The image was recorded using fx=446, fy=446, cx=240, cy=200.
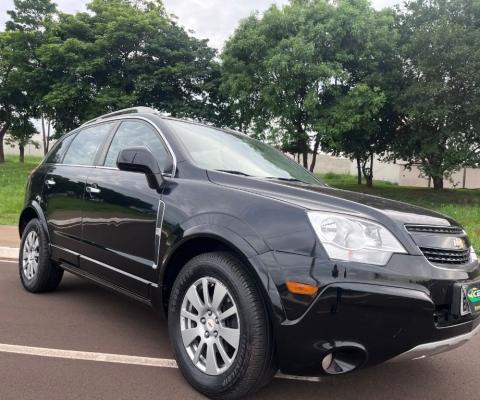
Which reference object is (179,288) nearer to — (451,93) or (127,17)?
(451,93)

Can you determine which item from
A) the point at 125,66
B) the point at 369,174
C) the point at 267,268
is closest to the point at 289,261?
the point at 267,268

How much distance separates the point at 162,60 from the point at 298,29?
26.9ft

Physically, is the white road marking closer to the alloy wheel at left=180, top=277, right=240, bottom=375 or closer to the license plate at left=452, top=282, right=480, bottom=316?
the alloy wheel at left=180, top=277, right=240, bottom=375

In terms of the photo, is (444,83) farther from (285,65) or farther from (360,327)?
(360,327)

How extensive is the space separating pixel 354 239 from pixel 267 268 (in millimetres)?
469

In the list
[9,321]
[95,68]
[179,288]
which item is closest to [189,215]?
[179,288]

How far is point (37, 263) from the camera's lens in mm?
4551

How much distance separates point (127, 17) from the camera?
2280 cm

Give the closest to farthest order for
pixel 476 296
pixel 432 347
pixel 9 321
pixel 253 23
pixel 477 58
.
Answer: pixel 432 347, pixel 476 296, pixel 9 321, pixel 477 58, pixel 253 23

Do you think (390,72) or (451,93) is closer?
(451,93)

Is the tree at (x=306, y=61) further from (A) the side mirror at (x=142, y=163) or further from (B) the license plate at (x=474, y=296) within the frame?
(B) the license plate at (x=474, y=296)

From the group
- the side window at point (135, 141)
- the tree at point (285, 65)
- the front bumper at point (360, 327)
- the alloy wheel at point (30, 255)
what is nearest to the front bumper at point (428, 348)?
the front bumper at point (360, 327)

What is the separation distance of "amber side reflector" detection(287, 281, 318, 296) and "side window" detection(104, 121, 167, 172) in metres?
1.42

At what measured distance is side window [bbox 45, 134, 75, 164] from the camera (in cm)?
472
